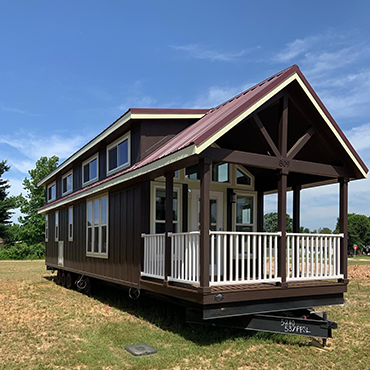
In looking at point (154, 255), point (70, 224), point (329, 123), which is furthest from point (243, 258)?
point (70, 224)

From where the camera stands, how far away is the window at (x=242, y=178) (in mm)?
11797

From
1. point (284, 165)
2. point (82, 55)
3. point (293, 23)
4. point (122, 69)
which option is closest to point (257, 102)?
point (284, 165)

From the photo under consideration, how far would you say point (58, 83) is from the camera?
18.2m

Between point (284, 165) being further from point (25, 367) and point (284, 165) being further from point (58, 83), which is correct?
point (58, 83)

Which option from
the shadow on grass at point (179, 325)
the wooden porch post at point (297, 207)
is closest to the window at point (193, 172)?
the wooden porch post at point (297, 207)

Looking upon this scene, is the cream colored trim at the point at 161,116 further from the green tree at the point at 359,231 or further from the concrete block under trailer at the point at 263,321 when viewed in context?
the green tree at the point at 359,231

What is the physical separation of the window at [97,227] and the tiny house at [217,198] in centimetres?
3

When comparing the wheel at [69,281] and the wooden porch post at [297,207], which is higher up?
the wooden porch post at [297,207]

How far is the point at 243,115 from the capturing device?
305 inches

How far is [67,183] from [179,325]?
36.1 ft

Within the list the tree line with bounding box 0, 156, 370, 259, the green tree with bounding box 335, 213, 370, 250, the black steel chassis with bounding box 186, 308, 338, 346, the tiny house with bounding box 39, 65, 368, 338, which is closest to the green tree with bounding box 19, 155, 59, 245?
the tree line with bounding box 0, 156, 370, 259

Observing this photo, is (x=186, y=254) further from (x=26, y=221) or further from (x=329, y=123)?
(x=26, y=221)

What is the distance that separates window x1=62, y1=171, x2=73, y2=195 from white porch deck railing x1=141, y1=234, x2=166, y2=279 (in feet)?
28.9

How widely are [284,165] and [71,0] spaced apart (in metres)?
8.55
